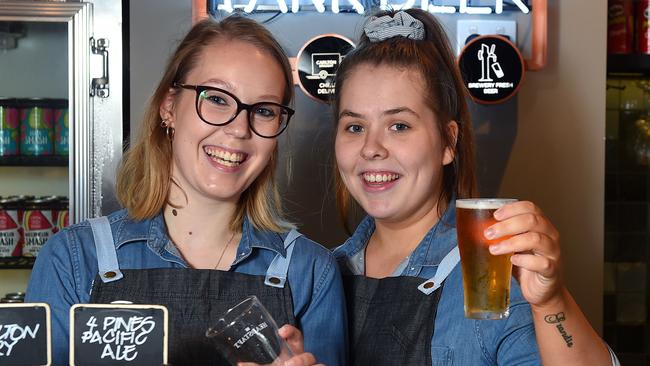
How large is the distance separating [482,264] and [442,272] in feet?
1.22

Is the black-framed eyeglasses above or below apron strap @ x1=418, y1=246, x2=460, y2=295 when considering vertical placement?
above

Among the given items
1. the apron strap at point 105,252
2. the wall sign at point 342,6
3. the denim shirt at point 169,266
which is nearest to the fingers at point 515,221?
the denim shirt at point 169,266

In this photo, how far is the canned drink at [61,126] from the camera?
3303mm

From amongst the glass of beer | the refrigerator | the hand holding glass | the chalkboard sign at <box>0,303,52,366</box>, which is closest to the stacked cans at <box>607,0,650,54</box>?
the refrigerator

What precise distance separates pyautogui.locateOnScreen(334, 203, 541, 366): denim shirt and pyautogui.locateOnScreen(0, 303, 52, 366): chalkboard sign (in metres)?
0.73

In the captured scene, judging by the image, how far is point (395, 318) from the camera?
1733mm

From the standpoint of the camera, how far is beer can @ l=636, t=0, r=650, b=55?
3.41m

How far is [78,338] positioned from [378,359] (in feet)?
2.21

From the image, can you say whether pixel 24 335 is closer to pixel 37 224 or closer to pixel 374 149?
pixel 374 149

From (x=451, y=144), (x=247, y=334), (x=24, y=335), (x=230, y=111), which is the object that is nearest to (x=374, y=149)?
(x=451, y=144)

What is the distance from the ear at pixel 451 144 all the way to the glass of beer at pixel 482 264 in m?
0.53

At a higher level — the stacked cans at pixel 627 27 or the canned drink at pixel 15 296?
the stacked cans at pixel 627 27

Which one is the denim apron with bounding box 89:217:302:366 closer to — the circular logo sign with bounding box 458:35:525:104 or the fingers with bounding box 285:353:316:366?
the fingers with bounding box 285:353:316:366

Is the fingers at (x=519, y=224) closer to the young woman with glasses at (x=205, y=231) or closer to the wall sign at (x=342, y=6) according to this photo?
the young woman with glasses at (x=205, y=231)
